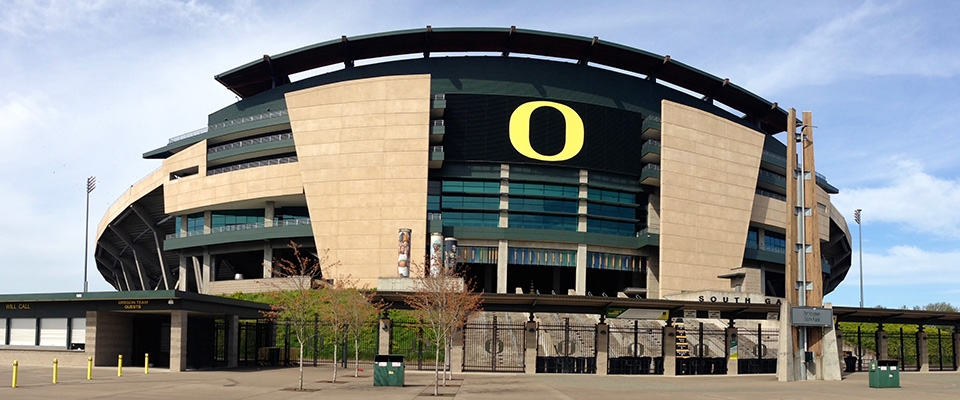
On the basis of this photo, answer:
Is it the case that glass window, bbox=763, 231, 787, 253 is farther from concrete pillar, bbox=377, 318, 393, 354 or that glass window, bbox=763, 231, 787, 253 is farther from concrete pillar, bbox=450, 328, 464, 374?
concrete pillar, bbox=377, 318, 393, 354

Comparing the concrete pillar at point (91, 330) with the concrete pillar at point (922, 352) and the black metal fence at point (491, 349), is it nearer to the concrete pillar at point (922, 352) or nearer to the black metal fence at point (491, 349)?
the black metal fence at point (491, 349)

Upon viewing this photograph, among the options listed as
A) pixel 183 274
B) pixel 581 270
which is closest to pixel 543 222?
pixel 581 270

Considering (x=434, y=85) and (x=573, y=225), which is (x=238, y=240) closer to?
(x=434, y=85)

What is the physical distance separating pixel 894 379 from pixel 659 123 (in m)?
53.1

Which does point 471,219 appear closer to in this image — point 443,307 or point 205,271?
point 205,271

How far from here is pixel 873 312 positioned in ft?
184

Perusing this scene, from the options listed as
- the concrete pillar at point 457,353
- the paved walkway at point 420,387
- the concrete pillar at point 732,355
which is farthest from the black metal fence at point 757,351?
the concrete pillar at point 457,353

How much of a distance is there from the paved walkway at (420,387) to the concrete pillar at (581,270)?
129ft

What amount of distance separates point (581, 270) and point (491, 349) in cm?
3246

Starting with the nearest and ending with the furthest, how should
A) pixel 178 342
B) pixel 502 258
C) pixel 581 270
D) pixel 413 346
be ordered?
pixel 178 342 → pixel 413 346 → pixel 502 258 → pixel 581 270

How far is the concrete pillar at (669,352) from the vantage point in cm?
5094

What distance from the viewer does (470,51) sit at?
9181 cm

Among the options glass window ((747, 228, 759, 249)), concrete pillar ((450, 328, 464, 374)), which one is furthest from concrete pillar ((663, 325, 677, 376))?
glass window ((747, 228, 759, 249))

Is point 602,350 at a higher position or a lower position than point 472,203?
lower
